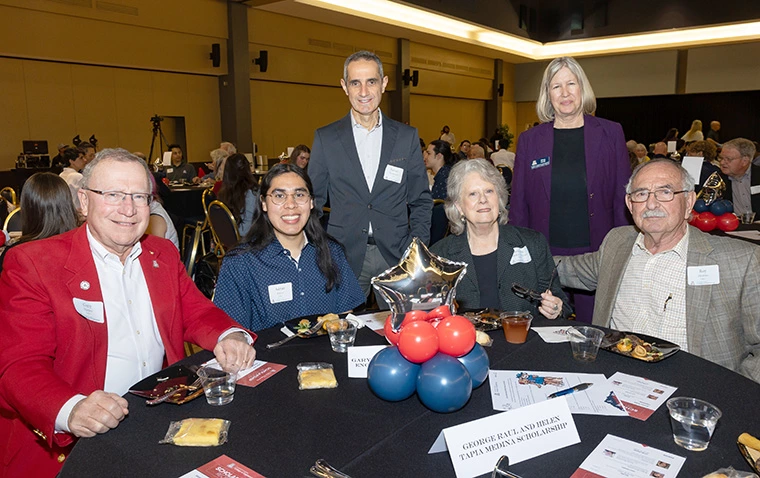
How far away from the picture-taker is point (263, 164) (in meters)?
10.0

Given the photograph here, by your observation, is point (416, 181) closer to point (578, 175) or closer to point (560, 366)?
point (578, 175)

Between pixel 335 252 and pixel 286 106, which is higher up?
pixel 286 106

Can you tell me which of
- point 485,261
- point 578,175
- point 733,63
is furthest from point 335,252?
point 733,63

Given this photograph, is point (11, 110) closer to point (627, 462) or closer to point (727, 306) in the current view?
point (727, 306)

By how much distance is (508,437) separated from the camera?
3.71 feet

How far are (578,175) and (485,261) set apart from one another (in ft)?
2.44

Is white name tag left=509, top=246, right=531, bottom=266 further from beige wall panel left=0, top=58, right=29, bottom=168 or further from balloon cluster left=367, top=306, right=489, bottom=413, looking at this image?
beige wall panel left=0, top=58, right=29, bottom=168

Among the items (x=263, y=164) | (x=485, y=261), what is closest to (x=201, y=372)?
(x=485, y=261)

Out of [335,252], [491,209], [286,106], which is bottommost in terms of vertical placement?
[335,252]

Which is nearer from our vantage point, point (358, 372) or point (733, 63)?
point (358, 372)

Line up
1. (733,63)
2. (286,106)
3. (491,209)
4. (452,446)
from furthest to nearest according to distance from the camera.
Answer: (733,63)
(286,106)
(491,209)
(452,446)

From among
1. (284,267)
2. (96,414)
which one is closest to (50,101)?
(284,267)

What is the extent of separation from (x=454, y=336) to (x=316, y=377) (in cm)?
41

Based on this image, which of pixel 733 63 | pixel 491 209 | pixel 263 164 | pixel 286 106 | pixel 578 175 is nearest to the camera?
pixel 491 209
